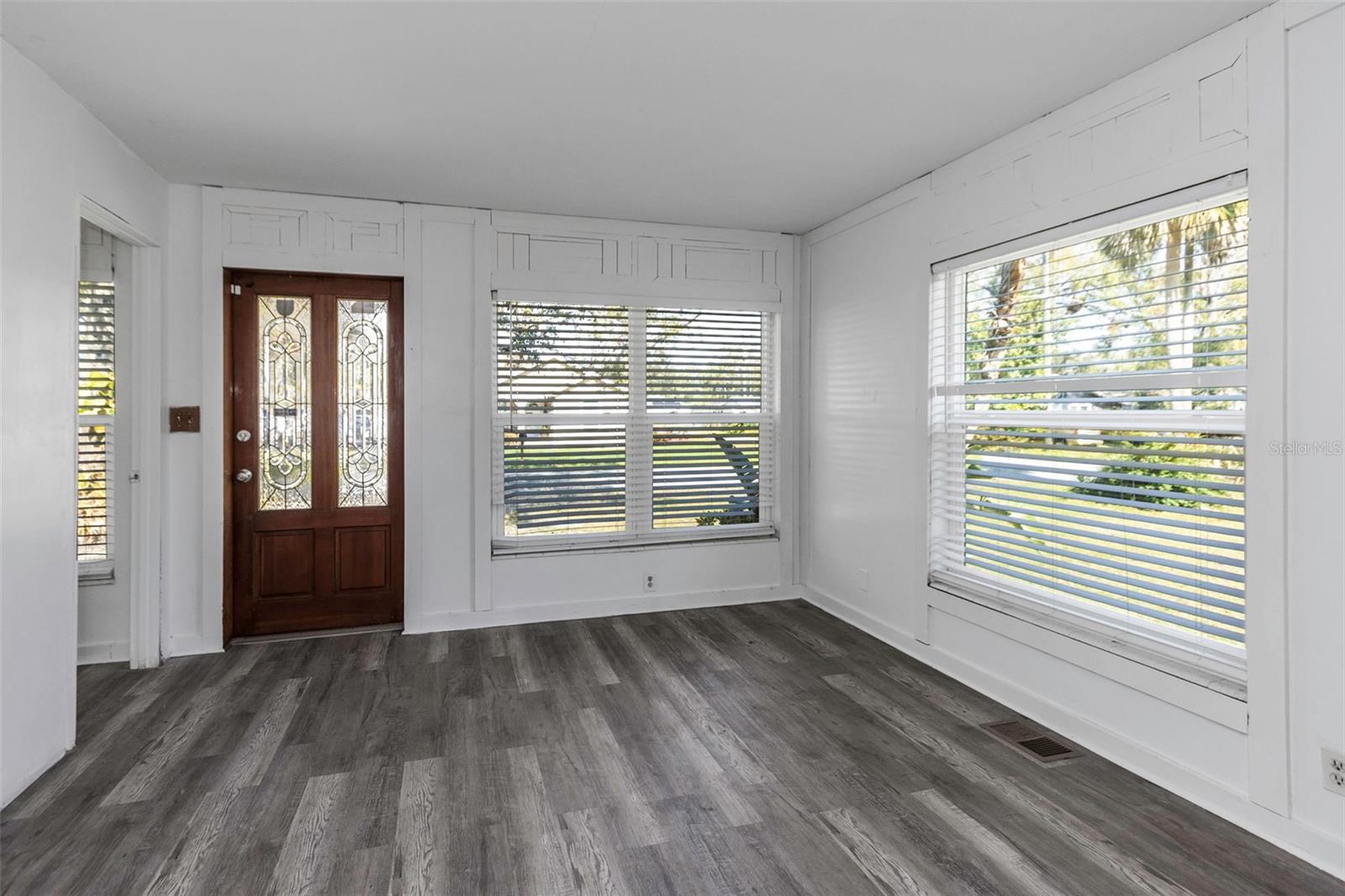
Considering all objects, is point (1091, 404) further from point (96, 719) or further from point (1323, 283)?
point (96, 719)

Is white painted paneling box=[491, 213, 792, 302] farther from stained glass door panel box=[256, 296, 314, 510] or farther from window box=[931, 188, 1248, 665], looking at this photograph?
window box=[931, 188, 1248, 665]

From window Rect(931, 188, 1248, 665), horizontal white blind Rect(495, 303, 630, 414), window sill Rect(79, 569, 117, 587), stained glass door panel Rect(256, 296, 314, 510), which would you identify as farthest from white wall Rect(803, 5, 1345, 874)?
window sill Rect(79, 569, 117, 587)

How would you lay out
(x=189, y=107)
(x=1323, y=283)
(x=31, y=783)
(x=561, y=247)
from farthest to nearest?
(x=561, y=247), (x=189, y=107), (x=31, y=783), (x=1323, y=283)

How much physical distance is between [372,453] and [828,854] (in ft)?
11.7

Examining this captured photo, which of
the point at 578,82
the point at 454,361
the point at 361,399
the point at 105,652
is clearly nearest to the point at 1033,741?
the point at 578,82

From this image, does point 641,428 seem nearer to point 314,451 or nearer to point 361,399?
point 361,399

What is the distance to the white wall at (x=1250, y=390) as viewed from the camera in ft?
7.07

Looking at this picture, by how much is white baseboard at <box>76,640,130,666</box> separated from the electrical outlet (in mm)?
5288

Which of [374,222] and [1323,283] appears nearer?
[1323,283]

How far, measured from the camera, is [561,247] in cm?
471

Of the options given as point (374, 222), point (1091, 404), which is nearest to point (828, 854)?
point (1091, 404)

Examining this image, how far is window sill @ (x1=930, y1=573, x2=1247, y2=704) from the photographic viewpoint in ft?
8.03

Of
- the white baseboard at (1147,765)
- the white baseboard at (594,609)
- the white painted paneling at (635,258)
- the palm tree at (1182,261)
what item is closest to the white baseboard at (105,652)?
the white baseboard at (594,609)

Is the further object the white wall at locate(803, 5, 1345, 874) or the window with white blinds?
the window with white blinds
